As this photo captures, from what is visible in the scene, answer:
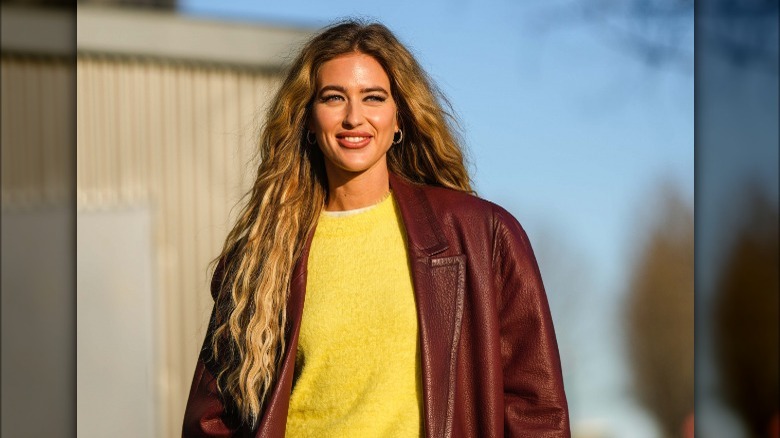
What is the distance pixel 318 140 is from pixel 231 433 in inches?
28.8

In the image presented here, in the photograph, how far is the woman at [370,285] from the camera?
2.44 metres

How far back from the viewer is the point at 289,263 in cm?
263

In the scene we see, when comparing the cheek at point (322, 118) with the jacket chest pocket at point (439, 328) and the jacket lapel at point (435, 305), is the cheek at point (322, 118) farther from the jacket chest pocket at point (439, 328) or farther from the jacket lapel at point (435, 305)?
the jacket chest pocket at point (439, 328)

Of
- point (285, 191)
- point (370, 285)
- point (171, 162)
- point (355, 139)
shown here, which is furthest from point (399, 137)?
point (171, 162)

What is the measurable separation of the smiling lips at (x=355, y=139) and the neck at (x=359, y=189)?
81mm

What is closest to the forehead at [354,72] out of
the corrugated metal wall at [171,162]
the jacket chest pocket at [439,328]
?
the jacket chest pocket at [439,328]

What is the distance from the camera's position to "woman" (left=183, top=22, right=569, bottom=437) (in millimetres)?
2443

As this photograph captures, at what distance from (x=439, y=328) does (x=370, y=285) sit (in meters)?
0.19

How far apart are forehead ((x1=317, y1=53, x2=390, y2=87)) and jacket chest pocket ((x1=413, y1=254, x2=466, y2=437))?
0.44 metres
